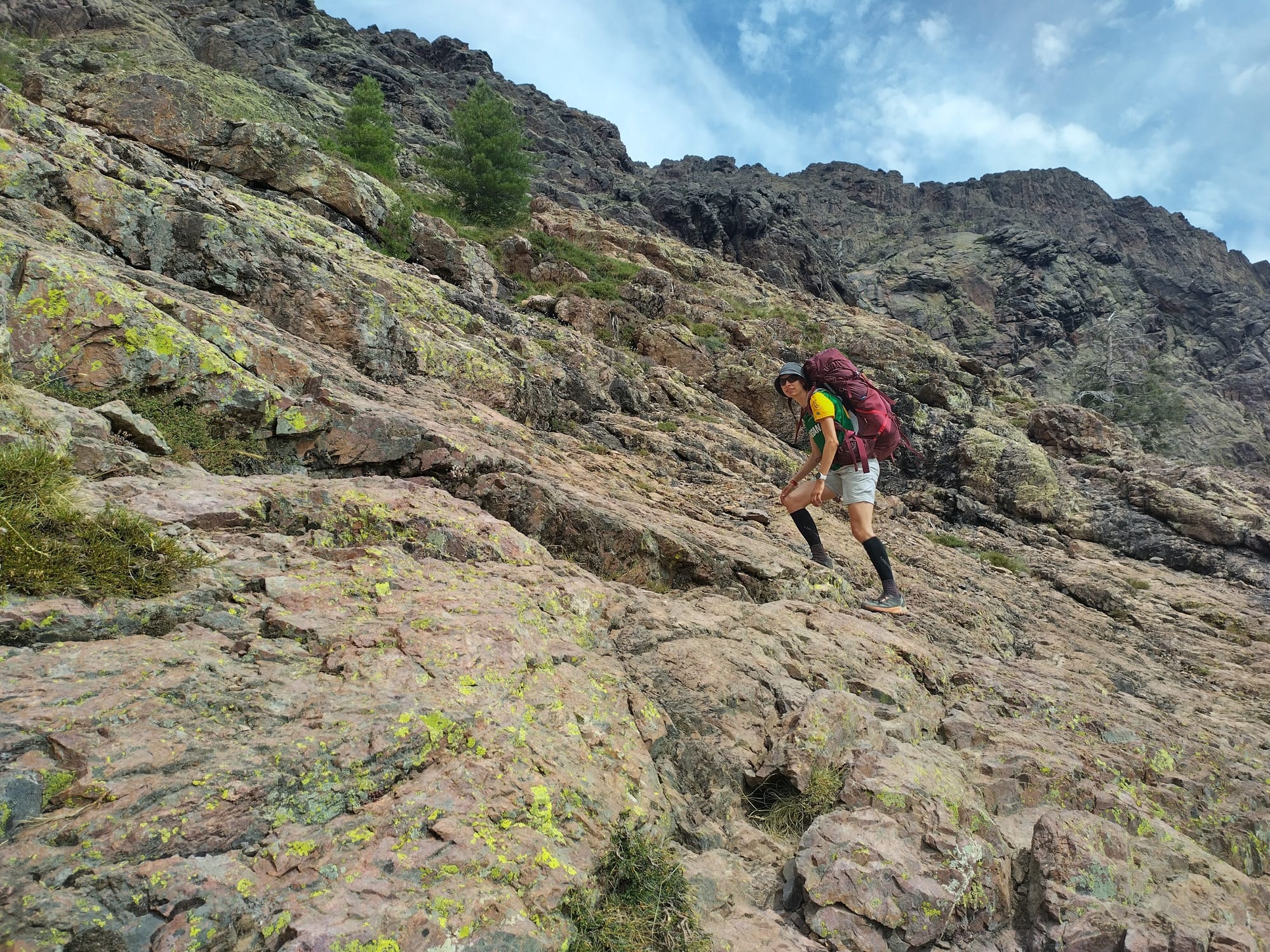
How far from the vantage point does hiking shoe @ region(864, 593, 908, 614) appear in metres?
6.88

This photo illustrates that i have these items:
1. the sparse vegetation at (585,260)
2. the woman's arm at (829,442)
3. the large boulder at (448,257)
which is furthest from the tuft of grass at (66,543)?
the sparse vegetation at (585,260)

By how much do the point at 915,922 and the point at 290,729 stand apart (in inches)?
125

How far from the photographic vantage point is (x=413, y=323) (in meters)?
8.80

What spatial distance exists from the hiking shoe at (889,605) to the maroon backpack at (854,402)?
155cm

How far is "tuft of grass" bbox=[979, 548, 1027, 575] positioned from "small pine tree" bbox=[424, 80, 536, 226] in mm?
21477

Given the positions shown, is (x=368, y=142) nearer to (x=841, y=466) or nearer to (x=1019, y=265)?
(x=841, y=466)

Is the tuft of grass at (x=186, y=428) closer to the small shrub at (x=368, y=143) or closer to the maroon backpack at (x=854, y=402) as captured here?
the maroon backpack at (x=854, y=402)

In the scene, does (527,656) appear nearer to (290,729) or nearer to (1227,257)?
(290,729)

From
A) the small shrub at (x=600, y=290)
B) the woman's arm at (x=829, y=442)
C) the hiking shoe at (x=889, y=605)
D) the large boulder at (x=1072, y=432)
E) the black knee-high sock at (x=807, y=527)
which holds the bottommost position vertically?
the hiking shoe at (x=889, y=605)

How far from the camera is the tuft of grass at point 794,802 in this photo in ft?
12.0

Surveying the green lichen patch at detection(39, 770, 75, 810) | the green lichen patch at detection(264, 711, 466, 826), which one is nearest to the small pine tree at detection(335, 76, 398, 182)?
the green lichen patch at detection(264, 711, 466, 826)

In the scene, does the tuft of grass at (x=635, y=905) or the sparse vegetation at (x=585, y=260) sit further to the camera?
the sparse vegetation at (x=585, y=260)

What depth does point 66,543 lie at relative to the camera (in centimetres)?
296

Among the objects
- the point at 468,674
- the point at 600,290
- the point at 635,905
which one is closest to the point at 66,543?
the point at 468,674
